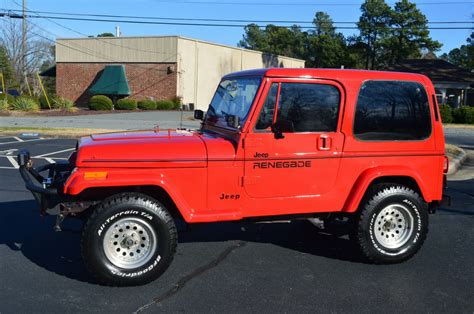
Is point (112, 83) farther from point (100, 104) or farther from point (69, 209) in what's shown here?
point (69, 209)

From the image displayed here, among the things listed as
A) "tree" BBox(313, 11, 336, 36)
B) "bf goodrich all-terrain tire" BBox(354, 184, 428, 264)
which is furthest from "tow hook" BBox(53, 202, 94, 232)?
"tree" BBox(313, 11, 336, 36)

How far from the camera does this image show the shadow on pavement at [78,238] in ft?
16.7

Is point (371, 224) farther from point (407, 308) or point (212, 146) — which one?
point (212, 146)

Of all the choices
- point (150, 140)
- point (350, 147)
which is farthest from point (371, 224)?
point (150, 140)

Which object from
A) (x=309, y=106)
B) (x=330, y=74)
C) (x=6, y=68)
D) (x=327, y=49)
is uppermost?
(x=327, y=49)

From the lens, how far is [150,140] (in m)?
4.68

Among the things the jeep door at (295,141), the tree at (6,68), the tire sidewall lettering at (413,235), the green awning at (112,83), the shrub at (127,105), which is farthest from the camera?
the tree at (6,68)

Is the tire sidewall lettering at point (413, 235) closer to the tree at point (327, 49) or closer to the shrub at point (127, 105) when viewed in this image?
the shrub at point (127, 105)

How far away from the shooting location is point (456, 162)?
12484 millimetres

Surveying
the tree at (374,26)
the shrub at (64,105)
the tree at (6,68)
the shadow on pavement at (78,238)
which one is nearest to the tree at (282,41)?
the tree at (374,26)

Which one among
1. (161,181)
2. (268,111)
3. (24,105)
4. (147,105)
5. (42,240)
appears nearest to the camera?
(161,181)

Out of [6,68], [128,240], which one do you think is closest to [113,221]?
[128,240]

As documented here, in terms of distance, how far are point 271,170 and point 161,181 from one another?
1.04 meters

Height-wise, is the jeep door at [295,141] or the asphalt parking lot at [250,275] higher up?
the jeep door at [295,141]
